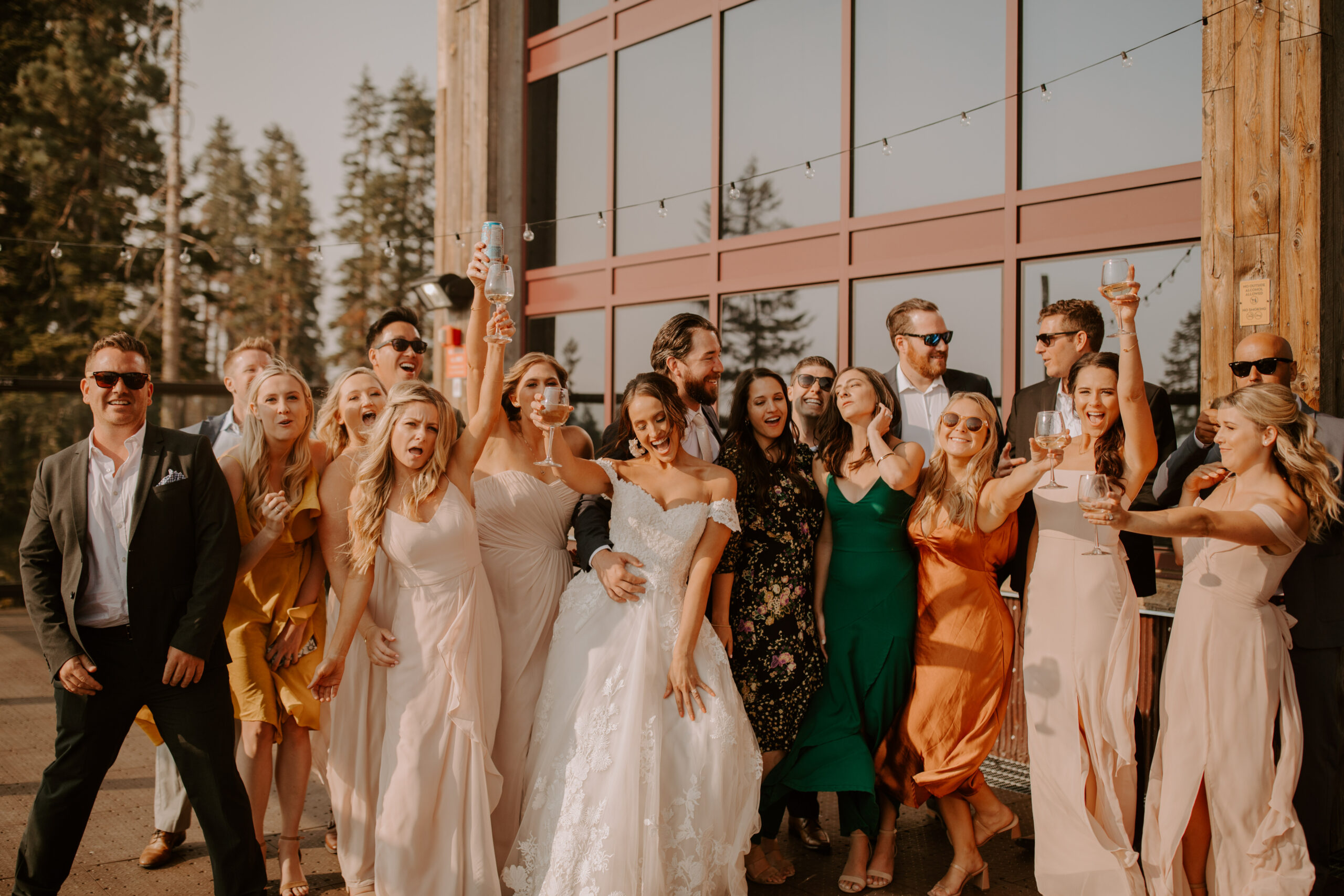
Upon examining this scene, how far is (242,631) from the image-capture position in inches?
149

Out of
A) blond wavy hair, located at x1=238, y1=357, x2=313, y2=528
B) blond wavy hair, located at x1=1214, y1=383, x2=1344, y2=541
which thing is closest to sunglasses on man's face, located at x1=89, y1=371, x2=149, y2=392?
blond wavy hair, located at x1=238, y1=357, x2=313, y2=528

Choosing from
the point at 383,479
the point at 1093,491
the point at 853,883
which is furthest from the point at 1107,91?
the point at 383,479

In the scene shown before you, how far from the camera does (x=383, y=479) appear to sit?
3.72 metres

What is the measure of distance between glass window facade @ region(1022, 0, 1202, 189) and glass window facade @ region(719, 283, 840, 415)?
6.61 ft

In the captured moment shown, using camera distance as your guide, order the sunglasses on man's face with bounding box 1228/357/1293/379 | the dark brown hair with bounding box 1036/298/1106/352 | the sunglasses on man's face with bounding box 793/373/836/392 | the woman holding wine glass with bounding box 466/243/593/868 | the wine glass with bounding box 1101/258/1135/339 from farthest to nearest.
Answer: the dark brown hair with bounding box 1036/298/1106/352
the sunglasses on man's face with bounding box 793/373/836/392
the sunglasses on man's face with bounding box 1228/357/1293/379
the woman holding wine glass with bounding box 466/243/593/868
the wine glass with bounding box 1101/258/1135/339

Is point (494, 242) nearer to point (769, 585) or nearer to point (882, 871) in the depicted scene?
point (769, 585)

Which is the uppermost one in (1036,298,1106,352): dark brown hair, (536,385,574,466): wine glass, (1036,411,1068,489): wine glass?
(1036,298,1106,352): dark brown hair

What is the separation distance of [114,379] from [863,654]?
9.96 ft

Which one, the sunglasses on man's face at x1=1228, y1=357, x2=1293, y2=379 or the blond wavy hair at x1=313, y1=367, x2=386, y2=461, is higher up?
the sunglasses on man's face at x1=1228, y1=357, x2=1293, y2=379

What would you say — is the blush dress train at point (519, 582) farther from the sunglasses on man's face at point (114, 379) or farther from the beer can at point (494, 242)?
Answer: the sunglasses on man's face at point (114, 379)

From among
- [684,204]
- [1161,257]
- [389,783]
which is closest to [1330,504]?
[1161,257]

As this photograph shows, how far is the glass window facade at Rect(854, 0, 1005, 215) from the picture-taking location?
707 cm

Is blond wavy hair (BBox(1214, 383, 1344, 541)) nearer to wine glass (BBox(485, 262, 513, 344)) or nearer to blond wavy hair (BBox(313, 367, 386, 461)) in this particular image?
wine glass (BBox(485, 262, 513, 344))

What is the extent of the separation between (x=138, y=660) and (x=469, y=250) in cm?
842
